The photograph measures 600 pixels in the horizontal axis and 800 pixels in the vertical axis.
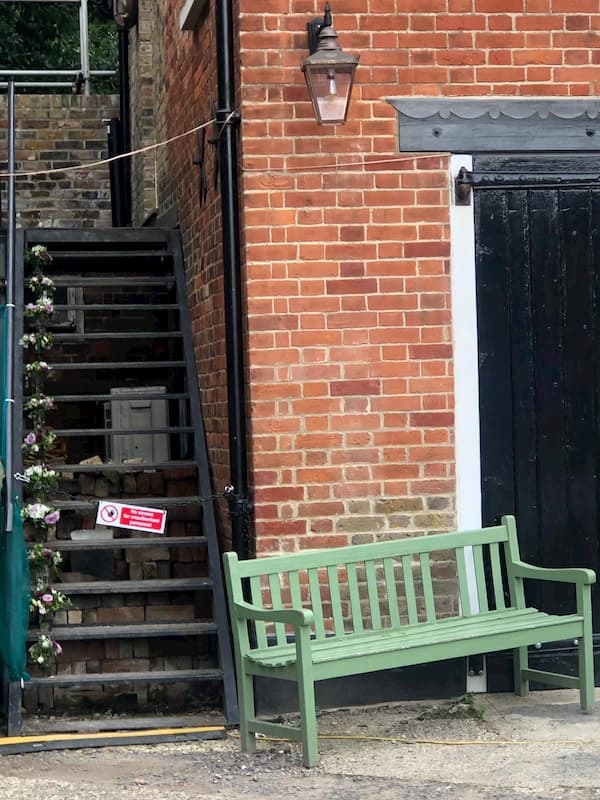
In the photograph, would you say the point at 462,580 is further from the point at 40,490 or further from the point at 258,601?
the point at 40,490

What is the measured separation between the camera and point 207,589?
716cm

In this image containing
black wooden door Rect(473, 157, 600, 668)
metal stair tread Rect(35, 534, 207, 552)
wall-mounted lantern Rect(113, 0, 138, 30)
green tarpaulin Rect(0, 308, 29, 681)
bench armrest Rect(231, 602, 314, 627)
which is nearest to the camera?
bench armrest Rect(231, 602, 314, 627)

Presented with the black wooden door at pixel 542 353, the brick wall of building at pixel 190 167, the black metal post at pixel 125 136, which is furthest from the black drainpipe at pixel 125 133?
the black wooden door at pixel 542 353

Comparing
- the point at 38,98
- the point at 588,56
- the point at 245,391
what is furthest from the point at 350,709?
the point at 38,98

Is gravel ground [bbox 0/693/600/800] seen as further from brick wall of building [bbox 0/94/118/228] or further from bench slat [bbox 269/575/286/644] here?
brick wall of building [bbox 0/94/118/228]

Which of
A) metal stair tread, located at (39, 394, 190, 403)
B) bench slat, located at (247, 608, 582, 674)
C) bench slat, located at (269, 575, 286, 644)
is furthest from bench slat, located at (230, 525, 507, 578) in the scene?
metal stair tread, located at (39, 394, 190, 403)

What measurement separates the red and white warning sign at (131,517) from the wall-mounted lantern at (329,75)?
A: 2.30 metres

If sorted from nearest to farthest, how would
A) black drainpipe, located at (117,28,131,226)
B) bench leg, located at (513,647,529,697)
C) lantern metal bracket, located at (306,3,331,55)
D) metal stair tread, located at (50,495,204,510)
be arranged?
lantern metal bracket, located at (306,3,331,55) → bench leg, located at (513,647,529,697) → metal stair tread, located at (50,495,204,510) → black drainpipe, located at (117,28,131,226)

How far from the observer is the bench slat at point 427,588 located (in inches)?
256

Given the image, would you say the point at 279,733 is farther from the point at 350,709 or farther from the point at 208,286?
the point at 208,286

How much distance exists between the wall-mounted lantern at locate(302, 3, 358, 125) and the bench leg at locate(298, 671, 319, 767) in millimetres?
2751

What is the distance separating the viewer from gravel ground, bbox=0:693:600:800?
5.30 meters

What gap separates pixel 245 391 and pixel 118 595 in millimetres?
1371

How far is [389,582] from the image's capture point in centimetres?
640
